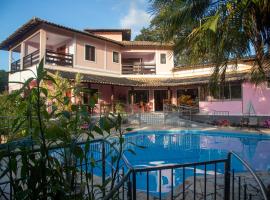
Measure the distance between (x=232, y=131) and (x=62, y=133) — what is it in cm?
1335

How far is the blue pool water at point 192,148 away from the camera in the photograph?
9.06 metres

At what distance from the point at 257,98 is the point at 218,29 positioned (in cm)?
1389

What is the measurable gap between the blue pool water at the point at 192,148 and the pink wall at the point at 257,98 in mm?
4839

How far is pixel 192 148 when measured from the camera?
11797 mm

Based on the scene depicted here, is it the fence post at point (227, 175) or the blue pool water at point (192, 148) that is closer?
the fence post at point (227, 175)

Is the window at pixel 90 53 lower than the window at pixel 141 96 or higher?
higher

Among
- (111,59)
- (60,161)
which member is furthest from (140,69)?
(60,161)

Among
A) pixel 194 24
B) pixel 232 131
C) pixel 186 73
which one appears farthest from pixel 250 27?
pixel 186 73

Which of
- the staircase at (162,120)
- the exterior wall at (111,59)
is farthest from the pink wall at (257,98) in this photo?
the exterior wall at (111,59)

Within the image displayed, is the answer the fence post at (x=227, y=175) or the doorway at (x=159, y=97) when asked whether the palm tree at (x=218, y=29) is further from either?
the doorway at (x=159, y=97)

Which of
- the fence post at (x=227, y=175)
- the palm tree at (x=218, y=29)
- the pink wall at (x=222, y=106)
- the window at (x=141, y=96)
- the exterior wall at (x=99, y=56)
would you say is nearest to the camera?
the fence post at (x=227, y=175)

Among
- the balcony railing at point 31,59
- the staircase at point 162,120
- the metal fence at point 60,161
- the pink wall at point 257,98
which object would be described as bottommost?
the staircase at point 162,120

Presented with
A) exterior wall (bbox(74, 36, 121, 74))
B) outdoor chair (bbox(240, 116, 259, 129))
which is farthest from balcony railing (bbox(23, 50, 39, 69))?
outdoor chair (bbox(240, 116, 259, 129))

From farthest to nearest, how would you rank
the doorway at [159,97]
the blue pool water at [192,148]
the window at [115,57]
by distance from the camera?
the doorway at [159,97] < the window at [115,57] < the blue pool water at [192,148]
